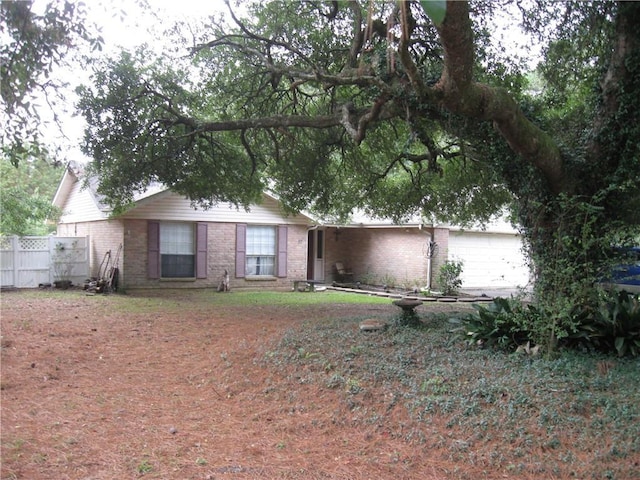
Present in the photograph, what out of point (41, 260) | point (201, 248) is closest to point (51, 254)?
point (41, 260)

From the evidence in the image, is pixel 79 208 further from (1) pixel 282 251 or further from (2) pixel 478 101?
(2) pixel 478 101

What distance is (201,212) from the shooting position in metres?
16.7

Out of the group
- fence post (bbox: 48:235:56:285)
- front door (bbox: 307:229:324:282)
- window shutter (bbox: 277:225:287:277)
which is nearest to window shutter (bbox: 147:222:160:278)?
fence post (bbox: 48:235:56:285)

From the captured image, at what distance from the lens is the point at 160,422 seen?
497cm

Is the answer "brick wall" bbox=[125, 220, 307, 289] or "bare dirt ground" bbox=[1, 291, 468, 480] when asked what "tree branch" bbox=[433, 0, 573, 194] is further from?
"brick wall" bbox=[125, 220, 307, 289]

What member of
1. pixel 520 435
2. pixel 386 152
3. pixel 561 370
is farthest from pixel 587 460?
pixel 386 152

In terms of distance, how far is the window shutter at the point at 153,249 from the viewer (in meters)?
15.8

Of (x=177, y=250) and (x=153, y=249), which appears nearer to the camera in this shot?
(x=153, y=249)

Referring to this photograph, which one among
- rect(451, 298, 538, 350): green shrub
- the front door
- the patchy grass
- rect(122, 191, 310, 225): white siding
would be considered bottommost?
the patchy grass

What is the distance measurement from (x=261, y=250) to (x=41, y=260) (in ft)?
24.1

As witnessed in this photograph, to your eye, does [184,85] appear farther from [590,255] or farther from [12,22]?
[590,255]

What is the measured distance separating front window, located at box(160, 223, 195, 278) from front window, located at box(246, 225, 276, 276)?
2119 mm

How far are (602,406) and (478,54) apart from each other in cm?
662

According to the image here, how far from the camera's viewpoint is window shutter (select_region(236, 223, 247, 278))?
17.5m
